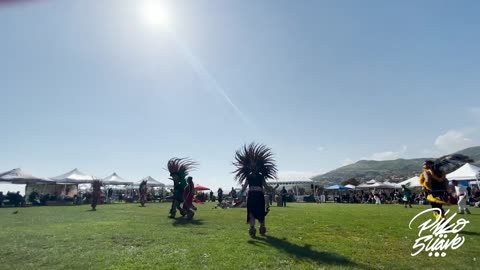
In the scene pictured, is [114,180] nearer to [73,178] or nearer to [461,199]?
[73,178]

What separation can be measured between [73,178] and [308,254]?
43.3 metres

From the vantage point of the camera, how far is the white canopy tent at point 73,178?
4297cm

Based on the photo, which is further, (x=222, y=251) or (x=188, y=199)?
(x=188, y=199)

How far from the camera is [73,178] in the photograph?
144 feet

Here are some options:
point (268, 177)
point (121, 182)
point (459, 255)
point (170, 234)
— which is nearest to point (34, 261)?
point (170, 234)

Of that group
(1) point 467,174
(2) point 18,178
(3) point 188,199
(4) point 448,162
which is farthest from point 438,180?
(2) point 18,178

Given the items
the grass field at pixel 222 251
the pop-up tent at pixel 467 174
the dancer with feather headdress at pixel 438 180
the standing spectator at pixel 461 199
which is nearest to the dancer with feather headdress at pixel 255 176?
the grass field at pixel 222 251

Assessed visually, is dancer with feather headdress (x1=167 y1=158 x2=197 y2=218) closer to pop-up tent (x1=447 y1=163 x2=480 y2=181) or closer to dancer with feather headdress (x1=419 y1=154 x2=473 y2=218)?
dancer with feather headdress (x1=419 y1=154 x2=473 y2=218)

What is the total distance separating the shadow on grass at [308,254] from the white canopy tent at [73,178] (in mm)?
37980

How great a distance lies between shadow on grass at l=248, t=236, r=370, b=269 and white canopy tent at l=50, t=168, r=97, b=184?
125 feet

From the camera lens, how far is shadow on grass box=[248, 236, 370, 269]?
715cm

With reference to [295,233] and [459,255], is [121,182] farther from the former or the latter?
[459,255]

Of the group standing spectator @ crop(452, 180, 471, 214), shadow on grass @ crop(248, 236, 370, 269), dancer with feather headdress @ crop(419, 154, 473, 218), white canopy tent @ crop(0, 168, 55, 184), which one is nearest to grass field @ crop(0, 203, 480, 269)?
shadow on grass @ crop(248, 236, 370, 269)

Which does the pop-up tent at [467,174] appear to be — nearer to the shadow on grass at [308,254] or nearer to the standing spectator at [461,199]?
the standing spectator at [461,199]
